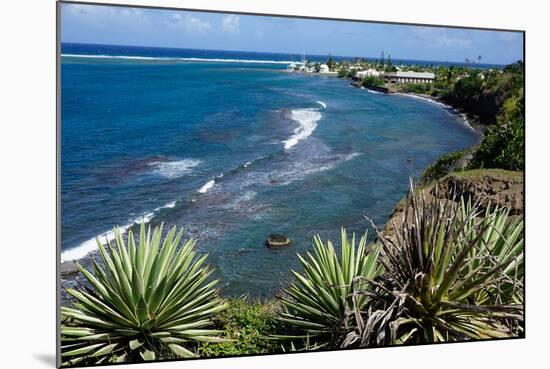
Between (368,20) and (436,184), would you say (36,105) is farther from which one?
(436,184)

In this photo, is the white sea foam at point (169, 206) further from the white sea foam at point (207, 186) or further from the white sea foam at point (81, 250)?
the white sea foam at point (81, 250)

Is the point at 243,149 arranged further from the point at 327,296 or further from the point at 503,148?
the point at 503,148

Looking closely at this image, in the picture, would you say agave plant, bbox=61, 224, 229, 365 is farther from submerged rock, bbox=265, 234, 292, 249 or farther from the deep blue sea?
submerged rock, bbox=265, 234, 292, 249

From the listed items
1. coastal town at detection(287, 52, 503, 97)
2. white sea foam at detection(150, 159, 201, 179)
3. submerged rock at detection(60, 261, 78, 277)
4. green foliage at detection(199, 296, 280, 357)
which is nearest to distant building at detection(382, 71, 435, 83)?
coastal town at detection(287, 52, 503, 97)

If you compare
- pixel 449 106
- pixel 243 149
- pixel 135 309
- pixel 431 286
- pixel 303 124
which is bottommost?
pixel 135 309

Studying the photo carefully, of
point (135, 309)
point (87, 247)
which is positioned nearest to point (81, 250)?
point (87, 247)
